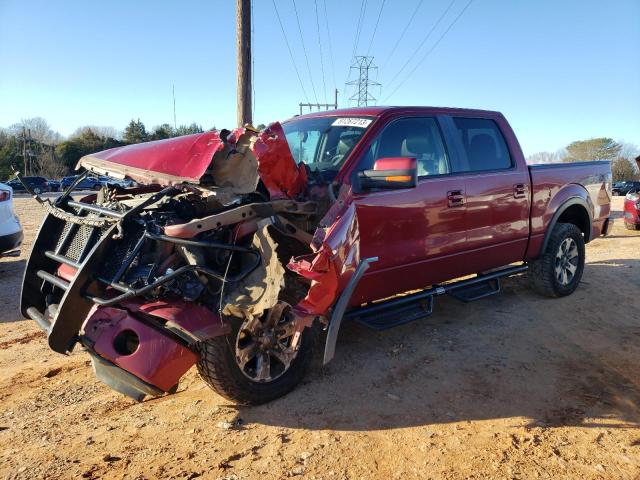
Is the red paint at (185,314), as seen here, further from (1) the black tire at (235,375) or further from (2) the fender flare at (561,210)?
(2) the fender flare at (561,210)

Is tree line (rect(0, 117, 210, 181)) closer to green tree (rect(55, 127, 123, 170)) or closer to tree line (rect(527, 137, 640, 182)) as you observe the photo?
green tree (rect(55, 127, 123, 170))

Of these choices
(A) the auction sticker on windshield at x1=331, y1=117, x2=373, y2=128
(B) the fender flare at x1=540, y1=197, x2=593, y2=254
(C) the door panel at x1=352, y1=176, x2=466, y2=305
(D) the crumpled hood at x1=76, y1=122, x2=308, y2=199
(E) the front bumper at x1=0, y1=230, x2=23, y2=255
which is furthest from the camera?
(E) the front bumper at x1=0, y1=230, x2=23, y2=255

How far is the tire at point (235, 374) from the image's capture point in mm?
3060

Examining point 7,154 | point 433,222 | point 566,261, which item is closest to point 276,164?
point 433,222

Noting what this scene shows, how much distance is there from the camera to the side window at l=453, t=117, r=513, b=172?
4805 millimetres

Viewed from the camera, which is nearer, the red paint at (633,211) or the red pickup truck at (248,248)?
the red pickup truck at (248,248)

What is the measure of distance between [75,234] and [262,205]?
4.39ft

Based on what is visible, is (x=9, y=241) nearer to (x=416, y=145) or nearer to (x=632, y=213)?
(x=416, y=145)

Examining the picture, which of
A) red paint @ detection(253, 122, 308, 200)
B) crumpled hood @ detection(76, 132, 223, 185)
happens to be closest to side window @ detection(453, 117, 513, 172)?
red paint @ detection(253, 122, 308, 200)

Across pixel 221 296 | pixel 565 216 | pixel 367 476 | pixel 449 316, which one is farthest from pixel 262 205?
pixel 565 216

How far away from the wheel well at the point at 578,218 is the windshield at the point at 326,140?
3277 millimetres

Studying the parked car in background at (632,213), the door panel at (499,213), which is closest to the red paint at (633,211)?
the parked car in background at (632,213)

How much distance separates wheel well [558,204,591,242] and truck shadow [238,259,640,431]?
→ 1.03m

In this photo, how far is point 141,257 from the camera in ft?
9.68
